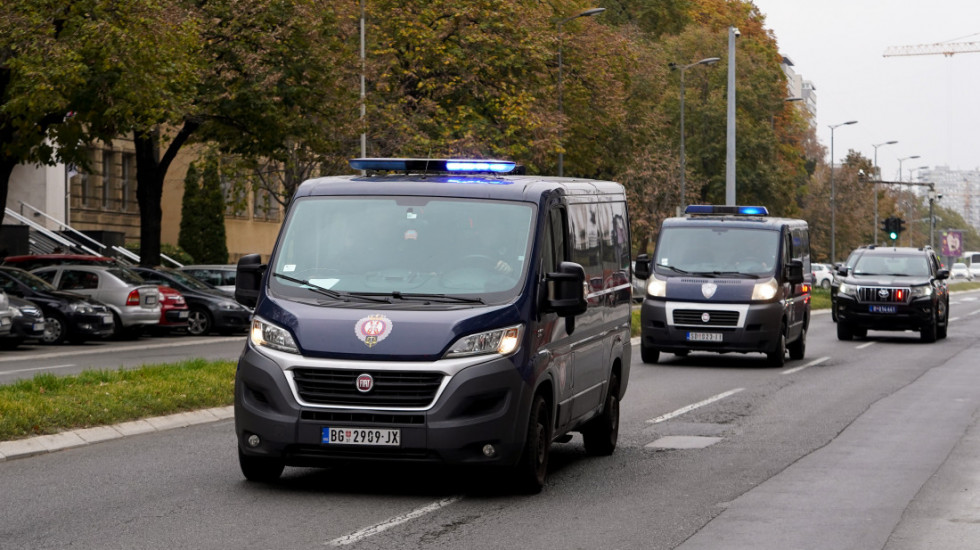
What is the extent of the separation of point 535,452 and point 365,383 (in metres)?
1.25

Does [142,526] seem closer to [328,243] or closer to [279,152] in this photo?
[328,243]

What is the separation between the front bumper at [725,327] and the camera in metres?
23.9

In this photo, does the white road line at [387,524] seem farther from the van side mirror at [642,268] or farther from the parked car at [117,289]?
the parked car at [117,289]

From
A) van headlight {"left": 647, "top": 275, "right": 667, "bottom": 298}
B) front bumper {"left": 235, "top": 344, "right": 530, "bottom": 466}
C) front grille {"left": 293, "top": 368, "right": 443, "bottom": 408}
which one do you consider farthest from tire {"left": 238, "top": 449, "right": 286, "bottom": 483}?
van headlight {"left": 647, "top": 275, "right": 667, "bottom": 298}

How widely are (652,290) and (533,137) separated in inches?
895

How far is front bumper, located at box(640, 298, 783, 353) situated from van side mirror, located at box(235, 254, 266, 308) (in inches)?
541

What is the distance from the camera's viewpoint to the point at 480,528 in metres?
9.14

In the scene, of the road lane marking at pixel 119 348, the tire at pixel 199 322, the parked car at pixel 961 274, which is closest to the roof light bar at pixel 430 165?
the road lane marking at pixel 119 348

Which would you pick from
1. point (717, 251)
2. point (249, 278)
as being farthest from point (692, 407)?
point (249, 278)

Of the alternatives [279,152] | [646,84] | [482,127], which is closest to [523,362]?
[279,152]

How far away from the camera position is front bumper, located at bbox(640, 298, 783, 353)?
23.9 meters

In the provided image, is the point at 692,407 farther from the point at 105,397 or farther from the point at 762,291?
the point at 762,291

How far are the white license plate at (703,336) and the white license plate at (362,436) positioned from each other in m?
14.6

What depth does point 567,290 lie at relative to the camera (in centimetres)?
1056
